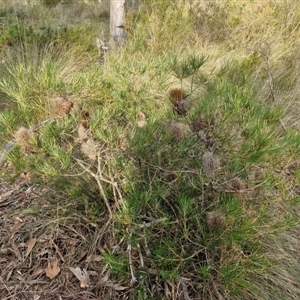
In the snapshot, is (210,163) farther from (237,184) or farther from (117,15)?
(117,15)

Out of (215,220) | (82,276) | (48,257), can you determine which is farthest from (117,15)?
(215,220)

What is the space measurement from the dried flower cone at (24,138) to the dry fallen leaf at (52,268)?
2.34 ft

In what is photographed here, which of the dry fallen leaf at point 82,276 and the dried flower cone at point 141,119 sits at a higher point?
the dried flower cone at point 141,119

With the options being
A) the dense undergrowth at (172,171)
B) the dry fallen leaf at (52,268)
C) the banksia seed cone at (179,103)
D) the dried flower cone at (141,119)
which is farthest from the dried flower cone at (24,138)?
the dry fallen leaf at (52,268)

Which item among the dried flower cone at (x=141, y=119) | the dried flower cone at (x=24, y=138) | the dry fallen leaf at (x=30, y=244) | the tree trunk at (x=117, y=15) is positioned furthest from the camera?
the tree trunk at (x=117, y=15)

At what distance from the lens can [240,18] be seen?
4555mm

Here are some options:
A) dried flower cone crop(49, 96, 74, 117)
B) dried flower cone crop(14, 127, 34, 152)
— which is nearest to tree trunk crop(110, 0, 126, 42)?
dried flower cone crop(49, 96, 74, 117)

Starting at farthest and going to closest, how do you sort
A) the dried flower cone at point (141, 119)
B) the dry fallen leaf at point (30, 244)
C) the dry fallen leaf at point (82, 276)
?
the dry fallen leaf at point (30, 244) → the dry fallen leaf at point (82, 276) → the dried flower cone at point (141, 119)

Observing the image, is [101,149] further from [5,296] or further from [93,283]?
[5,296]

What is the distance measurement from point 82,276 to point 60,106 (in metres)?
0.84

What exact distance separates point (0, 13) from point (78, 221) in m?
5.76

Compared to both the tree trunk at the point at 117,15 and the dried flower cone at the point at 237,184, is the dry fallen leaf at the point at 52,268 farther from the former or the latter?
the tree trunk at the point at 117,15

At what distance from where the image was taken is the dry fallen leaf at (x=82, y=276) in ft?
6.21

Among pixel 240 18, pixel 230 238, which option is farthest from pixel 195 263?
pixel 240 18
